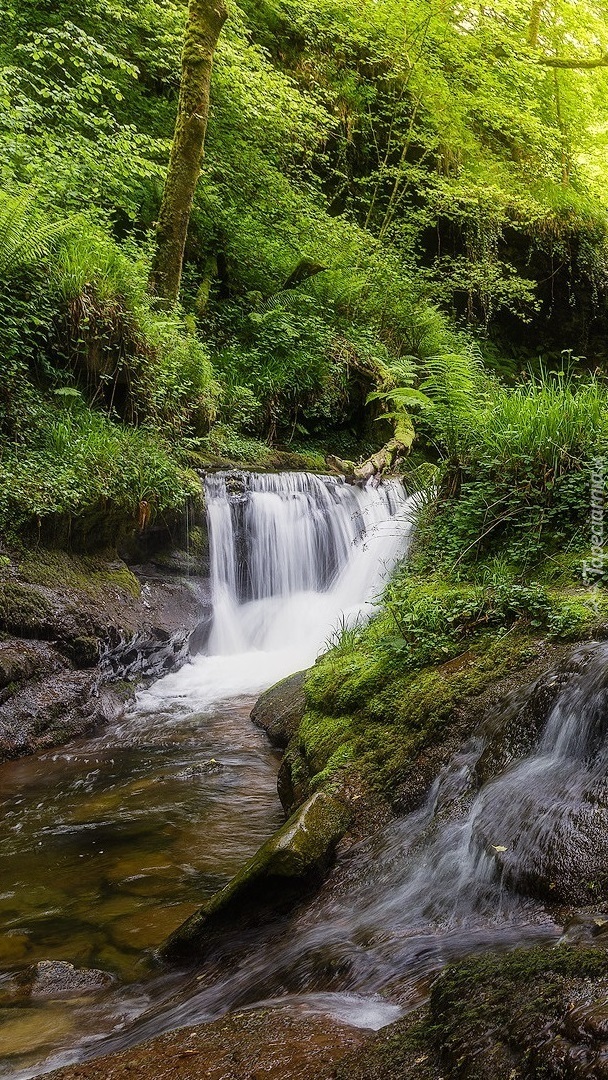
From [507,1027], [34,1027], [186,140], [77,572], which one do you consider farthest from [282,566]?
[507,1027]

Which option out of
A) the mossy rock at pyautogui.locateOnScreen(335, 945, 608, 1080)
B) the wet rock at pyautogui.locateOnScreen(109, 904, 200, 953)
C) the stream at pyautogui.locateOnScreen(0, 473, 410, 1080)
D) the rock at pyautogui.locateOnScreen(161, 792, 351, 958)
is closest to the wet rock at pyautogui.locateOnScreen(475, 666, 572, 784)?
the rock at pyautogui.locateOnScreen(161, 792, 351, 958)

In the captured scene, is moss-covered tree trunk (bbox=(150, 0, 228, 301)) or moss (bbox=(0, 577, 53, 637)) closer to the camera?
moss (bbox=(0, 577, 53, 637))

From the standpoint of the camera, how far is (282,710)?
5.96 meters

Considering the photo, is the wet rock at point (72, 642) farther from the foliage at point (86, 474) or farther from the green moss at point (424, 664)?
the green moss at point (424, 664)

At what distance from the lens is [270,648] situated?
862cm

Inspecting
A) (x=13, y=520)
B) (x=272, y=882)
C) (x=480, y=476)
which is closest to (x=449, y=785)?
(x=272, y=882)

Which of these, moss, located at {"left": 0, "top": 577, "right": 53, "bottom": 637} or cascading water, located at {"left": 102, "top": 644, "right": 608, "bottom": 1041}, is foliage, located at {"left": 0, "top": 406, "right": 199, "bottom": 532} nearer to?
moss, located at {"left": 0, "top": 577, "right": 53, "bottom": 637}

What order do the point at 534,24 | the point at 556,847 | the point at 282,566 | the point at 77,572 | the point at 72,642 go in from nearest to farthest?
the point at 556,847
the point at 72,642
the point at 77,572
the point at 282,566
the point at 534,24

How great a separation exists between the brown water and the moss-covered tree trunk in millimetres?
6794

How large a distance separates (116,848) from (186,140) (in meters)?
9.39

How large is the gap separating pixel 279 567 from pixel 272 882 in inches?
255

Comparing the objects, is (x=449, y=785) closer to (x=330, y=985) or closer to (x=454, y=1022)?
(x=330, y=985)

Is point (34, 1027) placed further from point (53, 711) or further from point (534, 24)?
point (534, 24)

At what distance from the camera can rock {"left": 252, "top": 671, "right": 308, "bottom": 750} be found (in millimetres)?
5605
